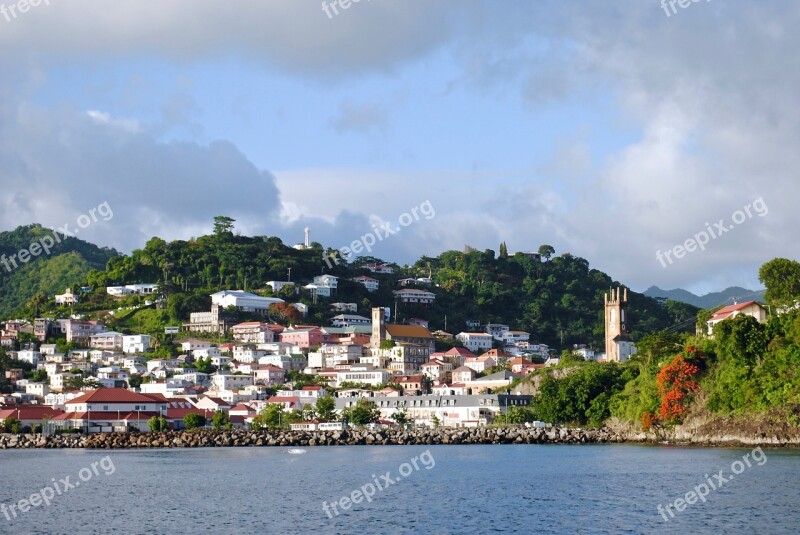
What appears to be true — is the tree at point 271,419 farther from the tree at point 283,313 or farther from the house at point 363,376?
the tree at point 283,313

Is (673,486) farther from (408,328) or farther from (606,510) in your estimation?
(408,328)

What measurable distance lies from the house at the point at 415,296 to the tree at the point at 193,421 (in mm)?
58628

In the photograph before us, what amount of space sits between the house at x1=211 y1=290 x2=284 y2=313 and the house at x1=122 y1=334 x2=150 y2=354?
36.2 ft

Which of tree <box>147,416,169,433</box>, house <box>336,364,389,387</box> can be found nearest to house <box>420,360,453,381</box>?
house <box>336,364,389,387</box>

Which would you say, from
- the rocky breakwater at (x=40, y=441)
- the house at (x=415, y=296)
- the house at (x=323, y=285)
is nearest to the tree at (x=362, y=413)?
the rocky breakwater at (x=40, y=441)

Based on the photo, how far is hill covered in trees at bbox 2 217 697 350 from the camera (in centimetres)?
13750

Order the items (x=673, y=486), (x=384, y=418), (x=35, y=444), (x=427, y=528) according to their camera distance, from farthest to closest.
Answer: (x=384, y=418) → (x=35, y=444) → (x=673, y=486) → (x=427, y=528)

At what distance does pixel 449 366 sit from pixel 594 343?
103 ft

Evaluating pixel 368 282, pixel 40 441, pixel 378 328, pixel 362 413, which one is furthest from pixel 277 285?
pixel 40 441

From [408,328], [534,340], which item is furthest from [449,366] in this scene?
[534,340]

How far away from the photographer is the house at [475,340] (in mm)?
128375

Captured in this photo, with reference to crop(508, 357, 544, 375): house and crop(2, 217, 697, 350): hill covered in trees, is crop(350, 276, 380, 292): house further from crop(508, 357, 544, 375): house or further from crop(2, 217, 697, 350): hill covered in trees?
crop(508, 357, 544, 375): house

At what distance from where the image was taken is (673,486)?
3884 cm

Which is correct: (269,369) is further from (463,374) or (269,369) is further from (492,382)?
(492,382)
